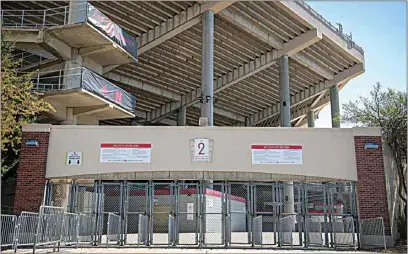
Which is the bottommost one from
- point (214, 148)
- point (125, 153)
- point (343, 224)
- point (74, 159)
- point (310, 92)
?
point (343, 224)

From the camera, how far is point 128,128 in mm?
17312

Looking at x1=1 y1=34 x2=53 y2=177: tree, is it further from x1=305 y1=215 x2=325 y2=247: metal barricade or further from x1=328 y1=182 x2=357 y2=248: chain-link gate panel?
x1=328 y1=182 x2=357 y2=248: chain-link gate panel

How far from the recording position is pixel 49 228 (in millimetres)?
13289

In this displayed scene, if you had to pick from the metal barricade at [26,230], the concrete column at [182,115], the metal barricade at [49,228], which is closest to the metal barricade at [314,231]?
the metal barricade at [49,228]

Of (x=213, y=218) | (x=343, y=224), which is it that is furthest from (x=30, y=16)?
(x=343, y=224)

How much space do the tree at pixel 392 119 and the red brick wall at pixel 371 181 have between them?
1838 mm

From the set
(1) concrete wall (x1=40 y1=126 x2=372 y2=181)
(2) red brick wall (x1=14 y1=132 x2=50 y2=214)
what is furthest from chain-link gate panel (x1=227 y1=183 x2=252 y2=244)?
(2) red brick wall (x1=14 y1=132 x2=50 y2=214)

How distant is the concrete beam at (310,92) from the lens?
40.9 meters

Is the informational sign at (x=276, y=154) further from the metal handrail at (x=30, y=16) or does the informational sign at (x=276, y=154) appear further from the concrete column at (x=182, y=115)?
the concrete column at (x=182, y=115)

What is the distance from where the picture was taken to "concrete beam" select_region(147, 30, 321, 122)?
111 feet

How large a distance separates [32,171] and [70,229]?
3.46 m

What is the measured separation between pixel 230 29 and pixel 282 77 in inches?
259

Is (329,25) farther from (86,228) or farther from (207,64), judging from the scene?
(86,228)

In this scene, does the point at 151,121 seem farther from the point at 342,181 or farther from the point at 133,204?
the point at 342,181
